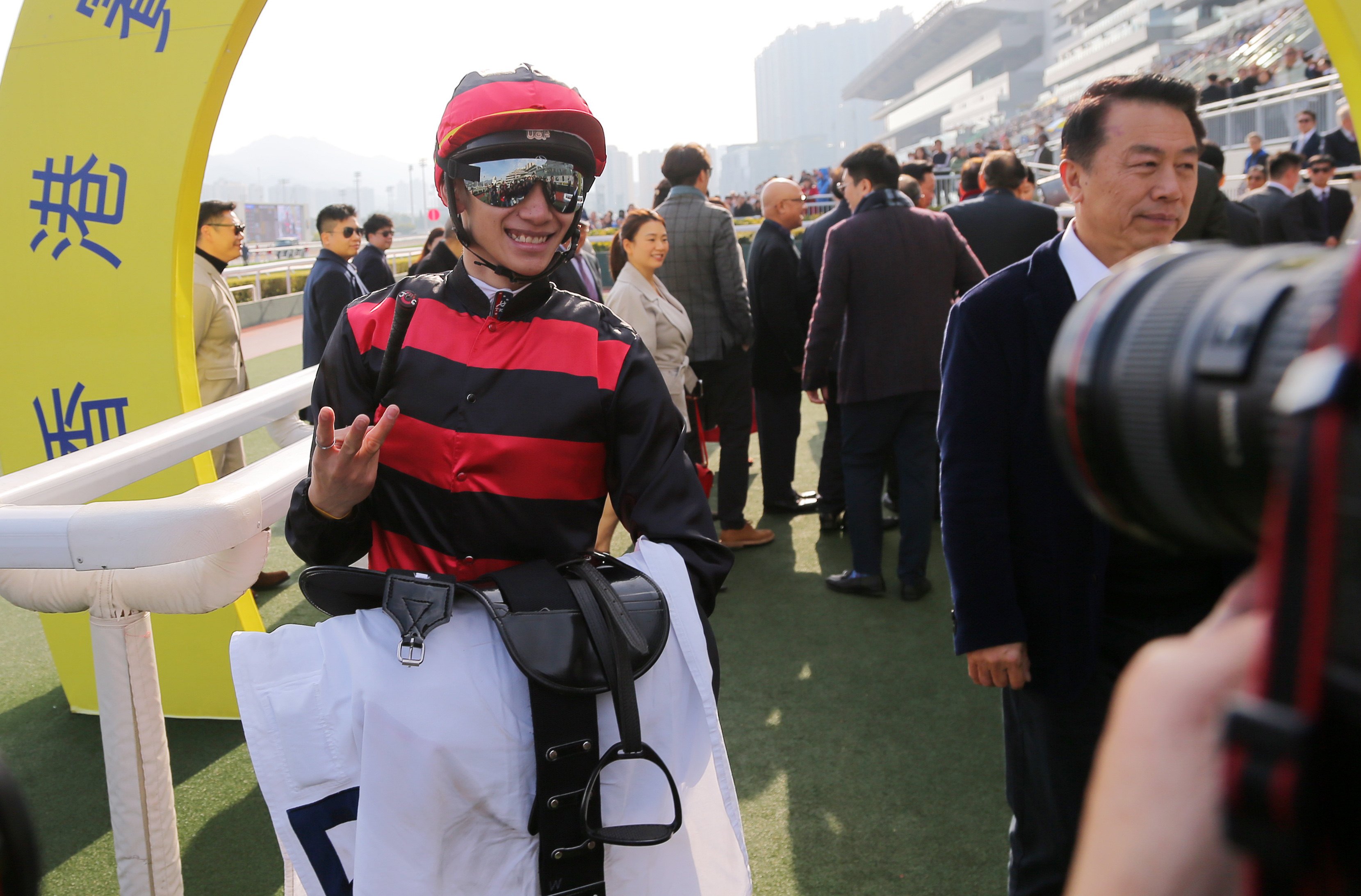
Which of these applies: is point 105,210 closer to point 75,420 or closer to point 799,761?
point 75,420

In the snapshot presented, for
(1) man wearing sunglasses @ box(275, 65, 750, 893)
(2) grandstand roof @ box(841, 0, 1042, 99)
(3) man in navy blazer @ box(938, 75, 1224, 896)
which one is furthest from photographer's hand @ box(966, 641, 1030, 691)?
(2) grandstand roof @ box(841, 0, 1042, 99)

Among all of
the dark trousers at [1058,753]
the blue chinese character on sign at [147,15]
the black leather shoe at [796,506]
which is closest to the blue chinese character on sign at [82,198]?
the blue chinese character on sign at [147,15]

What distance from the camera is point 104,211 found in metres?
3.04

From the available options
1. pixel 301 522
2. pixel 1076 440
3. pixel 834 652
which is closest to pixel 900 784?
pixel 834 652

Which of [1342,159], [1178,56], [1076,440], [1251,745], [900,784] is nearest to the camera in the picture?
[1251,745]

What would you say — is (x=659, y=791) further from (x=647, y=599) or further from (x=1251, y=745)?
(x=1251, y=745)

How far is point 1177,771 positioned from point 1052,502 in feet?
4.49

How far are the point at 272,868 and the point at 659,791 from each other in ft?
5.61

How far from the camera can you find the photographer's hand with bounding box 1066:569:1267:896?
49 centimetres

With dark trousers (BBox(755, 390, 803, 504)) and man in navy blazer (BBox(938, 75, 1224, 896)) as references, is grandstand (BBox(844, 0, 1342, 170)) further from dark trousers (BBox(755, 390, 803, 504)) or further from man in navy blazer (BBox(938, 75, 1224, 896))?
man in navy blazer (BBox(938, 75, 1224, 896))

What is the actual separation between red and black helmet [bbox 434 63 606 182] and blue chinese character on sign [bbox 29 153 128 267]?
6.23ft

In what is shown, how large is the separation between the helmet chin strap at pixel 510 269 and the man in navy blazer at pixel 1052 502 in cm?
74

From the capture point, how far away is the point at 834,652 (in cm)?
381

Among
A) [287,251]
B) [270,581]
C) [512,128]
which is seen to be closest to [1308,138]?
[270,581]
